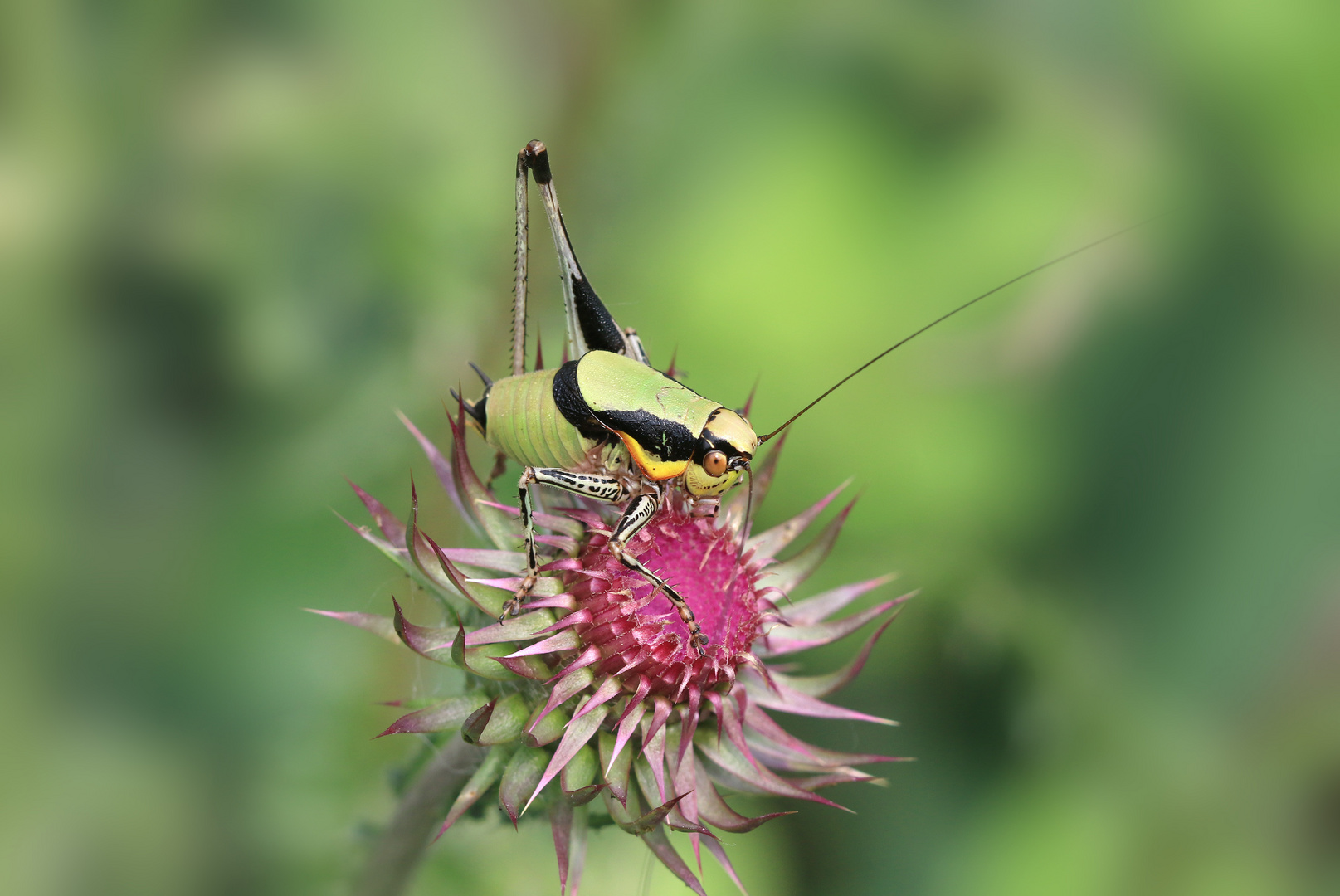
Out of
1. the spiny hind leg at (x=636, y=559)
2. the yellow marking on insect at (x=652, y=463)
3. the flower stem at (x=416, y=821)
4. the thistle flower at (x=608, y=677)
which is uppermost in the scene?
the yellow marking on insect at (x=652, y=463)

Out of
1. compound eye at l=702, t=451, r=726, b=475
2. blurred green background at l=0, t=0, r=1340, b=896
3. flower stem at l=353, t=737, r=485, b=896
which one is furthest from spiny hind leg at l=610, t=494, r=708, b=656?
blurred green background at l=0, t=0, r=1340, b=896

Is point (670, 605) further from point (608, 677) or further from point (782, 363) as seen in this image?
point (782, 363)

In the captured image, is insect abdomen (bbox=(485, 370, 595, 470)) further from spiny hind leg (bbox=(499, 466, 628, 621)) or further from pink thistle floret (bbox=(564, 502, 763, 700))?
pink thistle floret (bbox=(564, 502, 763, 700))

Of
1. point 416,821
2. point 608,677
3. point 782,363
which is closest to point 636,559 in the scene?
point 608,677

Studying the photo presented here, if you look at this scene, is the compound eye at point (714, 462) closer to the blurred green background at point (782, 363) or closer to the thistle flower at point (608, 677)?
the thistle flower at point (608, 677)

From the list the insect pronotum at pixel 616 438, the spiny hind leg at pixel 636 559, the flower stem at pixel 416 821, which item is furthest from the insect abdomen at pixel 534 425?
the flower stem at pixel 416 821

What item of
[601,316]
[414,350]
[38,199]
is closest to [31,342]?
[38,199]
